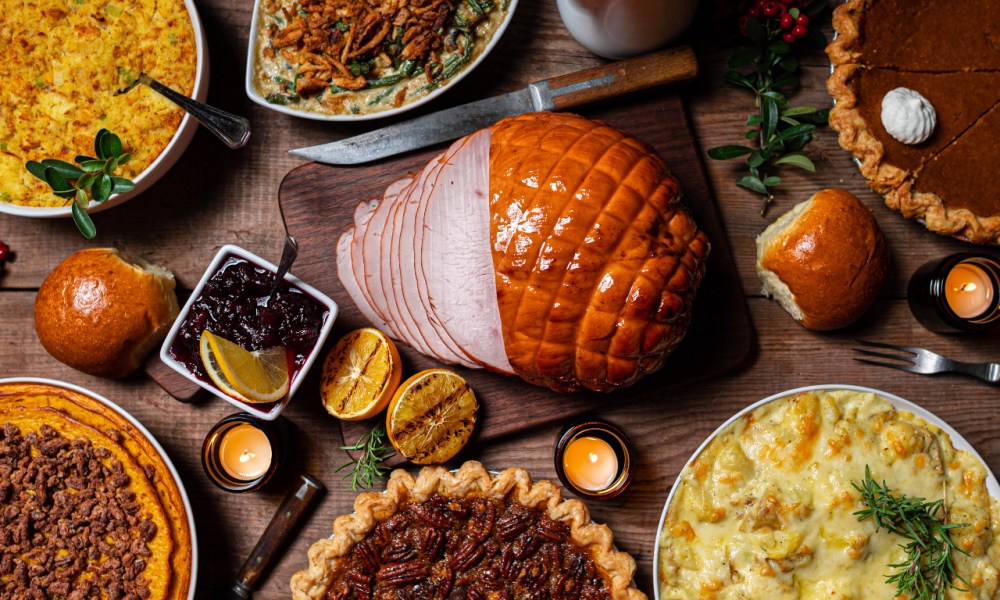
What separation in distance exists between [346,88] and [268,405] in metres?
1.39

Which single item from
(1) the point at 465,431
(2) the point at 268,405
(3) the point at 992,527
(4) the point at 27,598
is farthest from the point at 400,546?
(3) the point at 992,527

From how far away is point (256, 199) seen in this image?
328 centimetres

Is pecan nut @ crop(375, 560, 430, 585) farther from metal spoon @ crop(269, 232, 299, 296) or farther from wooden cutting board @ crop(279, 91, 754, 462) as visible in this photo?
metal spoon @ crop(269, 232, 299, 296)

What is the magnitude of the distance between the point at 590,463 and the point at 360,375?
1.07 m

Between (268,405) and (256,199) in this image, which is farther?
(256,199)

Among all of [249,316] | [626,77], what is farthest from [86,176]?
[626,77]

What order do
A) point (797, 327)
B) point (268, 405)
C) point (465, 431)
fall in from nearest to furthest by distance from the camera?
point (268, 405) → point (465, 431) → point (797, 327)

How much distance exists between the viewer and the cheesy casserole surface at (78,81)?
118 inches

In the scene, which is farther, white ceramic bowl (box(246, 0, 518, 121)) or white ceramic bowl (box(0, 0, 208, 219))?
white ceramic bowl (box(246, 0, 518, 121))

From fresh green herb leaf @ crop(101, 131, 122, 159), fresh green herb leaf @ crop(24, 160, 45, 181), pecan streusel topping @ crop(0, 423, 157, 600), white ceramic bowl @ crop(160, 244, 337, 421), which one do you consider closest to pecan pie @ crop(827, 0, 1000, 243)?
white ceramic bowl @ crop(160, 244, 337, 421)

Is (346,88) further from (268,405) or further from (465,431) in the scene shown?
(465,431)

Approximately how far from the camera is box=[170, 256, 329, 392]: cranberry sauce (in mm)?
2828

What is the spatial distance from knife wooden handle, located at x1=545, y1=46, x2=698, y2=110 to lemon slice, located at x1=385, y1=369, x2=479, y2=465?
1317mm

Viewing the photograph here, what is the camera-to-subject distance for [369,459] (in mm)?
3117
